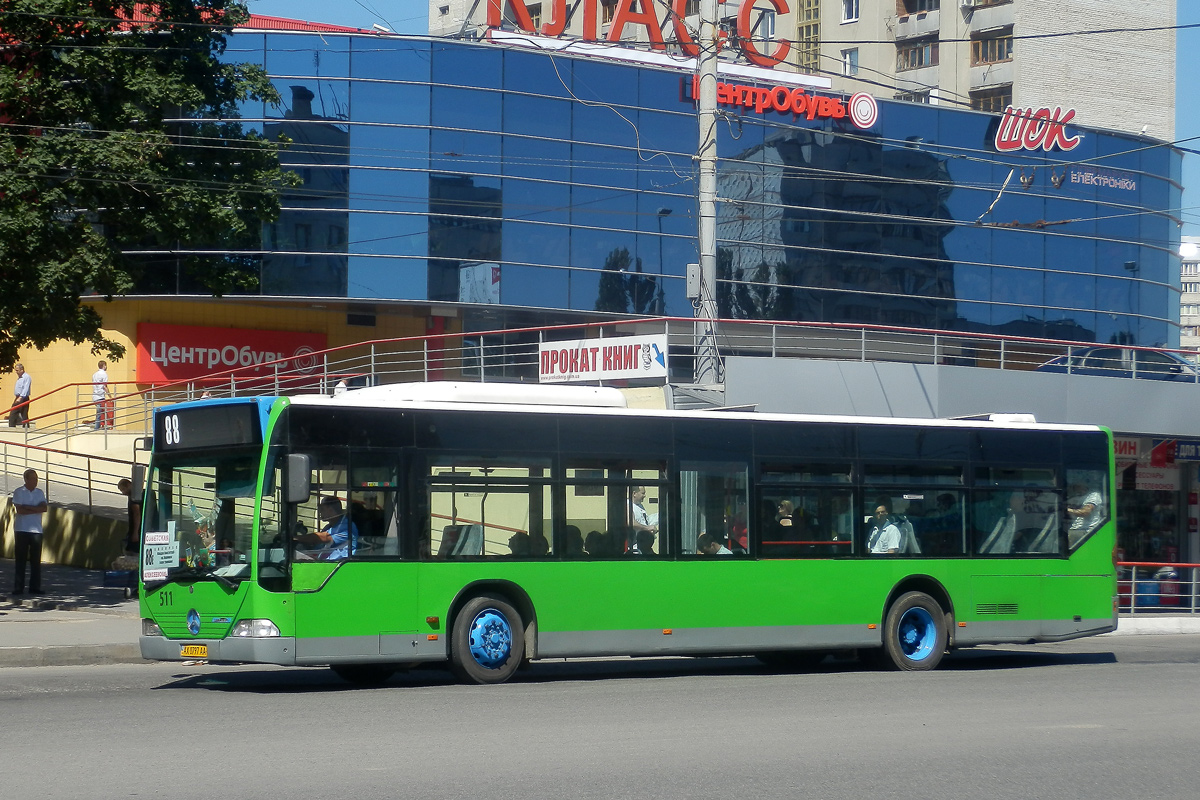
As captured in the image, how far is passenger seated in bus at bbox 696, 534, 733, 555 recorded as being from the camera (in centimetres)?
1458

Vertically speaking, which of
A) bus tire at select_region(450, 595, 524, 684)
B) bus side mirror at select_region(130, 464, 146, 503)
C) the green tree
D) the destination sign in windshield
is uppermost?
the green tree

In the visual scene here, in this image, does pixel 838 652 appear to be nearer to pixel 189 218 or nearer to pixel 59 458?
pixel 189 218

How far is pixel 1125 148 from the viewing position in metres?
54.7

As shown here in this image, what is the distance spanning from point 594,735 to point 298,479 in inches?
147

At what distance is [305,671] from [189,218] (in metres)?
7.43

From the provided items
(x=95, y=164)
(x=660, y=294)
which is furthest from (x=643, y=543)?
(x=660, y=294)

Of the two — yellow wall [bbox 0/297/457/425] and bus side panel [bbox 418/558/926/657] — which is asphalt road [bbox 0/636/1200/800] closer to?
bus side panel [bbox 418/558/926/657]

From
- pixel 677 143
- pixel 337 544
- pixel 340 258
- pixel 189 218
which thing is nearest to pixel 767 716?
pixel 337 544

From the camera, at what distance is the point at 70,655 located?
573 inches

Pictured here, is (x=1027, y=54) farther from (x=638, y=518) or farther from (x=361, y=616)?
(x=361, y=616)

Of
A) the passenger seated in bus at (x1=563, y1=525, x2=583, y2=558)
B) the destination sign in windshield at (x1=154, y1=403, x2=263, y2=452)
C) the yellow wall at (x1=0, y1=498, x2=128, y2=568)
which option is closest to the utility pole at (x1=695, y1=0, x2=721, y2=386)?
the passenger seated in bus at (x1=563, y1=525, x2=583, y2=558)

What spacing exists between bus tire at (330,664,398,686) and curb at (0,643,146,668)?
2.20m

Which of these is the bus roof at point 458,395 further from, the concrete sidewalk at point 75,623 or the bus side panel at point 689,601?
the concrete sidewalk at point 75,623

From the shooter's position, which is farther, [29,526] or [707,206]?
[707,206]
